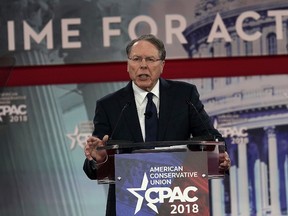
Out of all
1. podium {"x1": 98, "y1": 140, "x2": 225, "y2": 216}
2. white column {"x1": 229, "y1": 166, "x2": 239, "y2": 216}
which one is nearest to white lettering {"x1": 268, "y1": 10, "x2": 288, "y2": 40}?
white column {"x1": 229, "y1": 166, "x2": 239, "y2": 216}

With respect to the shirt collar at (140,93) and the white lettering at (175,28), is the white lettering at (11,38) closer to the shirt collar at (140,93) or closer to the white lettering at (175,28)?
the white lettering at (175,28)

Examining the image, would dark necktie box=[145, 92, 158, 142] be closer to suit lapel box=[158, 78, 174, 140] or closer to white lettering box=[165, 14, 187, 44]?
suit lapel box=[158, 78, 174, 140]

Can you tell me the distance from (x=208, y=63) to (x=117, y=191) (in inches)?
96.9

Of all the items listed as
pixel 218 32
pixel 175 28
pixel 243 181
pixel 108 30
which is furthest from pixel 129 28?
pixel 243 181

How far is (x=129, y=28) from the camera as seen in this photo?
180 inches

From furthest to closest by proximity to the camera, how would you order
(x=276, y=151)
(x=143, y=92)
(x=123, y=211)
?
(x=276, y=151)
(x=143, y=92)
(x=123, y=211)

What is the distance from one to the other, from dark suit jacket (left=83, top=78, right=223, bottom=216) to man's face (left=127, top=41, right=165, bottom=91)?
67 millimetres

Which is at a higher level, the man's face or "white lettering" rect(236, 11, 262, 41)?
"white lettering" rect(236, 11, 262, 41)

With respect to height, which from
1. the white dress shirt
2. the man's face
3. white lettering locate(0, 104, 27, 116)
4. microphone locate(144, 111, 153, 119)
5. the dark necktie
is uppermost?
white lettering locate(0, 104, 27, 116)

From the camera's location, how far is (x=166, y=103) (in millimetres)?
2598

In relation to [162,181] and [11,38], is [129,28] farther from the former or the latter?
[162,181]

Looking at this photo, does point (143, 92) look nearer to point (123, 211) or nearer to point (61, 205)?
point (123, 211)

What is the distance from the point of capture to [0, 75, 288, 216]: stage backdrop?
14.7ft

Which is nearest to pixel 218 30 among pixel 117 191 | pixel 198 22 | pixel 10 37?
pixel 198 22
